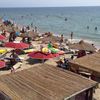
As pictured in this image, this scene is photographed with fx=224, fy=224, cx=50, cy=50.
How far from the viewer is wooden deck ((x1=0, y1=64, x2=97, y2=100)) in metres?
6.24

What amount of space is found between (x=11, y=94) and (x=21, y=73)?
1.59 meters

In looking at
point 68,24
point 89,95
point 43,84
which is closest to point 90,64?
point 89,95

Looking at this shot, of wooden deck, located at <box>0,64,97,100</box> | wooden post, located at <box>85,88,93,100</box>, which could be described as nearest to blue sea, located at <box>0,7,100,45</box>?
wooden post, located at <box>85,88,93,100</box>

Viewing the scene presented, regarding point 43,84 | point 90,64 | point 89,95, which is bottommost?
point 89,95

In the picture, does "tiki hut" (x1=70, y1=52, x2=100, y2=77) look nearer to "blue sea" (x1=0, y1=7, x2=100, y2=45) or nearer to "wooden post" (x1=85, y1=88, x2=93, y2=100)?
"wooden post" (x1=85, y1=88, x2=93, y2=100)

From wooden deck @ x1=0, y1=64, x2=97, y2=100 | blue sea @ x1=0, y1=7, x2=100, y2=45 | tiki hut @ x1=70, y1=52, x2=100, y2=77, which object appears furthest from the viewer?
blue sea @ x1=0, y1=7, x2=100, y2=45

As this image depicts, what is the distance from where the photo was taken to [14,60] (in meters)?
14.7

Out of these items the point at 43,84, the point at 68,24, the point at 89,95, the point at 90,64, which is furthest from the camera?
the point at 68,24

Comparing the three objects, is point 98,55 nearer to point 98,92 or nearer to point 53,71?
point 98,92

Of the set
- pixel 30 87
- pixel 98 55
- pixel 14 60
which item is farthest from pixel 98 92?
pixel 14 60

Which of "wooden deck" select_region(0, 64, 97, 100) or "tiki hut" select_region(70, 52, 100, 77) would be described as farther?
"tiki hut" select_region(70, 52, 100, 77)

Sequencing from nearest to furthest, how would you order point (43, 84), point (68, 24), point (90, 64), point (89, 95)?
point (43, 84) → point (89, 95) → point (90, 64) → point (68, 24)

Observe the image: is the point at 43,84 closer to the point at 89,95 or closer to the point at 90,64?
the point at 89,95

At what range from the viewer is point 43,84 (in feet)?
22.8
